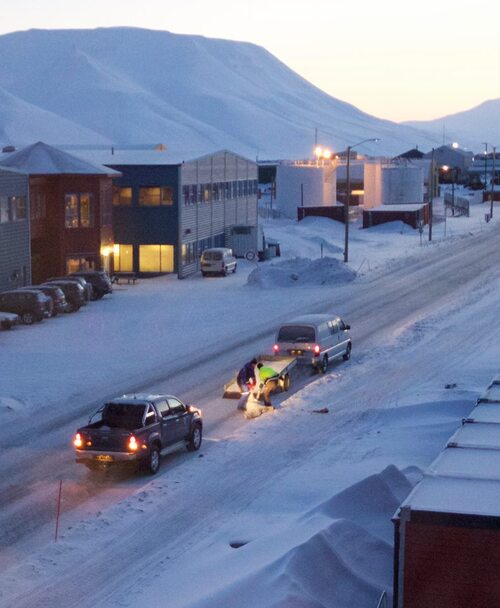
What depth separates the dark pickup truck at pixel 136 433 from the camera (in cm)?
2205

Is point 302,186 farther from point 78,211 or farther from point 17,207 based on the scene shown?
point 17,207

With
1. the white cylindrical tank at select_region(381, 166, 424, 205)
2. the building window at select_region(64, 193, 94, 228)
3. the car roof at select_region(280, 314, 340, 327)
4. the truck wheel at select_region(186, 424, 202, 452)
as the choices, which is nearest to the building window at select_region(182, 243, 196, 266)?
the building window at select_region(64, 193, 94, 228)

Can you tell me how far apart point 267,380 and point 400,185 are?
96406 mm

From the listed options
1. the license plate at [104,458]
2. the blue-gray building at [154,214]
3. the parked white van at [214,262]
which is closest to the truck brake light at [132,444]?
the license plate at [104,458]

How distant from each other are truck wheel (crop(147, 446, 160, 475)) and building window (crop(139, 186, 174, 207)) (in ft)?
Result: 136

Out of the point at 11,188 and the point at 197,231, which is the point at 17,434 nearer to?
the point at 11,188

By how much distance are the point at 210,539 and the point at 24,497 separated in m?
4.57

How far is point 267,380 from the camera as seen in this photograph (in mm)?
29609

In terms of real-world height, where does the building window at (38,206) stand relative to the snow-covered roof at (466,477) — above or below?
above

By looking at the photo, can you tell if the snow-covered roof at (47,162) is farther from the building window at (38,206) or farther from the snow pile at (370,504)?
the snow pile at (370,504)

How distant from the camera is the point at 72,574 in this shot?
1681 centimetres

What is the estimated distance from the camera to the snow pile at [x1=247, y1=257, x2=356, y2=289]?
5634 cm

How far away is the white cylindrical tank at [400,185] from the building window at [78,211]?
224ft

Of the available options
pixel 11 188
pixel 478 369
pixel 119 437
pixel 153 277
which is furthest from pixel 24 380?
pixel 153 277
